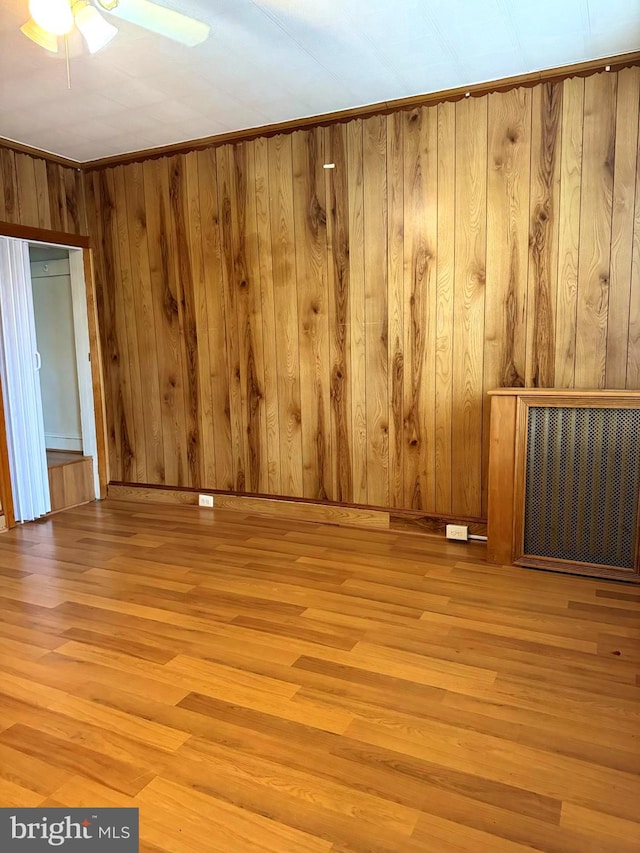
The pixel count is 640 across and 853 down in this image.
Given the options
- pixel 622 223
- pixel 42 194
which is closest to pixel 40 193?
pixel 42 194

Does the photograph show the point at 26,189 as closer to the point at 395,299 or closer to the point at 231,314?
the point at 231,314

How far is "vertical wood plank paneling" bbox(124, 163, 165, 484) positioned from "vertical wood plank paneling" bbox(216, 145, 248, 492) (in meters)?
0.66

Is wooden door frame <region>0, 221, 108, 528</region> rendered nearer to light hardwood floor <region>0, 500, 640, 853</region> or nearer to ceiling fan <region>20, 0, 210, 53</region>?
light hardwood floor <region>0, 500, 640, 853</region>

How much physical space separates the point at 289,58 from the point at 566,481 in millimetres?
2516

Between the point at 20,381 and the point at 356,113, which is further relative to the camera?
the point at 20,381

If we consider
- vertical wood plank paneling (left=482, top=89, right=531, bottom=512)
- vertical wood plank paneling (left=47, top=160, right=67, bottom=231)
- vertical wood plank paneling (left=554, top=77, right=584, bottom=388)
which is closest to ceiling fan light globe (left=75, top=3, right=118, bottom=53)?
vertical wood plank paneling (left=482, top=89, right=531, bottom=512)

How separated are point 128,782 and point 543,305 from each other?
2957 mm

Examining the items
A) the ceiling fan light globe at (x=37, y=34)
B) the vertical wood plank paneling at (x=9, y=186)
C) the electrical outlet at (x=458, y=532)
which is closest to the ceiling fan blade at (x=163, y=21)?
the ceiling fan light globe at (x=37, y=34)

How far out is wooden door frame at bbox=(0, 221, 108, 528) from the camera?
4078mm

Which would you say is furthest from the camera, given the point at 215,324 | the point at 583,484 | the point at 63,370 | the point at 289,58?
the point at 63,370

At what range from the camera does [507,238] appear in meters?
3.38

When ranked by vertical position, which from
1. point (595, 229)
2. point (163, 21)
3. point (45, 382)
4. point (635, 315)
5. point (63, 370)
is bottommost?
point (45, 382)

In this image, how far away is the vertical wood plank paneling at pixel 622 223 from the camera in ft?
9.95

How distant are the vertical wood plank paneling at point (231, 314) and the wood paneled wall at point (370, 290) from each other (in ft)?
0.04
